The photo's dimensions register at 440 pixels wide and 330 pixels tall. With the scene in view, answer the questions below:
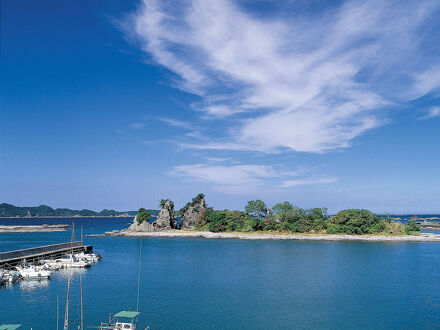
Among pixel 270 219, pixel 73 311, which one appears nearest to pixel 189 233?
pixel 270 219

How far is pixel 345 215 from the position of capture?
431 feet

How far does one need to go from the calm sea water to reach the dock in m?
12.4

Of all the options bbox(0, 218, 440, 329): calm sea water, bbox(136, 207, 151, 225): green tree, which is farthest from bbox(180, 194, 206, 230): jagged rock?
bbox(0, 218, 440, 329): calm sea water

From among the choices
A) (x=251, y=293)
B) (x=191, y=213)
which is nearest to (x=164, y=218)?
(x=191, y=213)

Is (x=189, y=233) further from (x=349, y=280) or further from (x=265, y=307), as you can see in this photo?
(x=265, y=307)

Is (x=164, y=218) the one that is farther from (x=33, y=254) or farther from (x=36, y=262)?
(x=36, y=262)

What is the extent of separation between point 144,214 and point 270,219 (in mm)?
60593

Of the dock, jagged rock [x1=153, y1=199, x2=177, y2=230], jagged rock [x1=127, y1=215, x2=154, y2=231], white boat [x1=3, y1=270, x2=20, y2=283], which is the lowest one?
white boat [x1=3, y1=270, x2=20, y2=283]

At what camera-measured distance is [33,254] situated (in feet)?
260

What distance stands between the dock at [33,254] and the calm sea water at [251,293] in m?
12.4

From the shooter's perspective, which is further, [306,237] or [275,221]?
[275,221]

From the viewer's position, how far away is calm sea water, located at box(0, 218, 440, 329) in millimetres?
38562

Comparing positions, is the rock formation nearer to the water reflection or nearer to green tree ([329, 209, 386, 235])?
green tree ([329, 209, 386, 235])

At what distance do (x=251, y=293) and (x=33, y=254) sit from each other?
58.5m
